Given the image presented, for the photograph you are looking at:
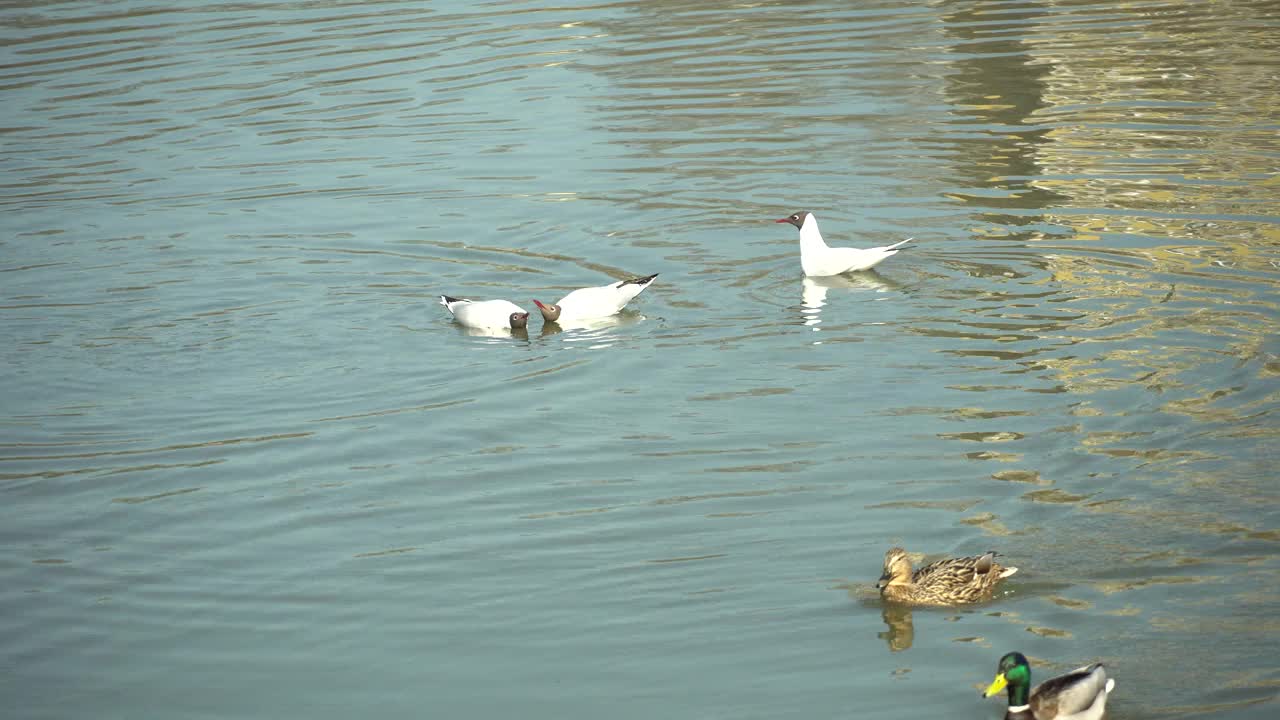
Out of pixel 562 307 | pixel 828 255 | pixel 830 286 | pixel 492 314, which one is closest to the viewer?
pixel 492 314

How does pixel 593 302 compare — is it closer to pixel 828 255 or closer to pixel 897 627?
pixel 828 255

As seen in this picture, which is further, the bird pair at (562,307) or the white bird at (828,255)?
the white bird at (828,255)

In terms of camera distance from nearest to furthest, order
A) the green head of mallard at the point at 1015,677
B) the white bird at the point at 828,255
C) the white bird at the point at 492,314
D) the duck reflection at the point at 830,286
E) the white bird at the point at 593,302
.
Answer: the green head of mallard at the point at 1015,677 < the white bird at the point at 492,314 < the white bird at the point at 593,302 < the duck reflection at the point at 830,286 < the white bird at the point at 828,255

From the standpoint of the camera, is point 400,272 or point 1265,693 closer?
point 1265,693

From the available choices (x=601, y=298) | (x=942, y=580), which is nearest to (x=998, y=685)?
(x=942, y=580)

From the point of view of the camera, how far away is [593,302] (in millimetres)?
12508

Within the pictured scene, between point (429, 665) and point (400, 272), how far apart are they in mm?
7270

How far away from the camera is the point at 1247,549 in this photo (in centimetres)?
779

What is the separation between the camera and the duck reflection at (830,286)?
12.6 meters

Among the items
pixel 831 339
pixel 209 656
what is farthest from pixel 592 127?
pixel 209 656

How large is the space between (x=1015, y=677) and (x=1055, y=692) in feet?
0.62

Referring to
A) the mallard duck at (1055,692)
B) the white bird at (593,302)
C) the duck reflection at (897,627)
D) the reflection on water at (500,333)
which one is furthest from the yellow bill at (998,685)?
the reflection on water at (500,333)

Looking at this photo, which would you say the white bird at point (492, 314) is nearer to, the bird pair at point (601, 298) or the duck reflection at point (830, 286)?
the bird pair at point (601, 298)

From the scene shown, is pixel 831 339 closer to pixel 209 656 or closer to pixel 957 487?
pixel 957 487
